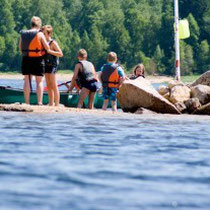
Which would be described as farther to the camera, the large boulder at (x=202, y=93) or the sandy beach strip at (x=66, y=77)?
the sandy beach strip at (x=66, y=77)

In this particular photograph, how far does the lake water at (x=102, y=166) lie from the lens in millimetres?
6688

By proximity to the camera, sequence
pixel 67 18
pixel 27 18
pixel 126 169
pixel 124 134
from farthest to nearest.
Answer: pixel 67 18 < pixel 27 18 < pixel 124 134 < pixel 126 169

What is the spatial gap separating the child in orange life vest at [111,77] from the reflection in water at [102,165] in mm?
3304

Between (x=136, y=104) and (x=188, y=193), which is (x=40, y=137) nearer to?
(x=188, y=193)

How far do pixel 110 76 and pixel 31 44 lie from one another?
255 centimetres

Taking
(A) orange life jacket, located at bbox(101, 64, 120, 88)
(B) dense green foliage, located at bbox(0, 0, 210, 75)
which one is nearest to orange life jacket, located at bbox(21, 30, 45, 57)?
(A) orange life jacket, located at bbox(101, 64, 120, 88)

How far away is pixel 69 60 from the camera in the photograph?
379 ft

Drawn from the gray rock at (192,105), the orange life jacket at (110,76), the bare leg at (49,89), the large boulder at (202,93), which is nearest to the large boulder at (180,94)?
the large boulder at (202,93)

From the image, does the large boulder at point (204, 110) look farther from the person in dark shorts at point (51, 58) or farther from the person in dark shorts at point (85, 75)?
the person in dark shorts at point (51, 58)

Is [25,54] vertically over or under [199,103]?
over

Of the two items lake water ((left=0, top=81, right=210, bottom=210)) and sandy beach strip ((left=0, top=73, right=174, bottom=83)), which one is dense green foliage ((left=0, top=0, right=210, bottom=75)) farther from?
lake water ((left=0, top=81, right=210, bottom=210))

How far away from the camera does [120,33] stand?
119938 mm

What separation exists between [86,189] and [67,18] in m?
132

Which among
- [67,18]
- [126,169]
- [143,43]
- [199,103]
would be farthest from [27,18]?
[126,169]
